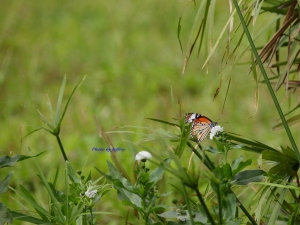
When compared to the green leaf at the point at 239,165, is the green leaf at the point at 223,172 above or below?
below

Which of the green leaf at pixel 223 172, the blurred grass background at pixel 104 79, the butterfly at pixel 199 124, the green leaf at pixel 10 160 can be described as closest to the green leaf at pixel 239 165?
the green leaf at pixel 223 172

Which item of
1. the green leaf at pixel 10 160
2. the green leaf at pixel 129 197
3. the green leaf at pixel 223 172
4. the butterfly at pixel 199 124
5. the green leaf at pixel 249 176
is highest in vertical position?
the butterfly at pixel 199 124

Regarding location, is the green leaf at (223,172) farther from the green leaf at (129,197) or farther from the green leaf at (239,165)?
the green leaf at (129,197)

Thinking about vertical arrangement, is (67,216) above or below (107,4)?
below

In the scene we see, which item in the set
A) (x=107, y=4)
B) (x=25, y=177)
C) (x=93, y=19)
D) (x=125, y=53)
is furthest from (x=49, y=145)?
(x=107, y=4)

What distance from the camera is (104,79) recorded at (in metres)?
3.33

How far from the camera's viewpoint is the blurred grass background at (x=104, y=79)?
2.44m

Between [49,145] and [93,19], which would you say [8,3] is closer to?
[93,19]

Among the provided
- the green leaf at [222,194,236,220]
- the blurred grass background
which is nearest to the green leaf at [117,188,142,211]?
the green leaf at [222,194,236,220]

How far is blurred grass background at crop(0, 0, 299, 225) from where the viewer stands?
244 centimetres

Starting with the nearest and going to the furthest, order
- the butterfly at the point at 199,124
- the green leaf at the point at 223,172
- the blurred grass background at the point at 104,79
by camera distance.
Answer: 1. the green leaf at the point at 223,172
2. the butterfly at the point at 199,124
3. the blurred grass background at the point at 104,79

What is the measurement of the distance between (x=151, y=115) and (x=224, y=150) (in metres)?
1.82

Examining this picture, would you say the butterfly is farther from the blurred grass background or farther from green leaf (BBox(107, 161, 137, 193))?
the blurred grass background

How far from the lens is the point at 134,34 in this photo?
13.1 ft
